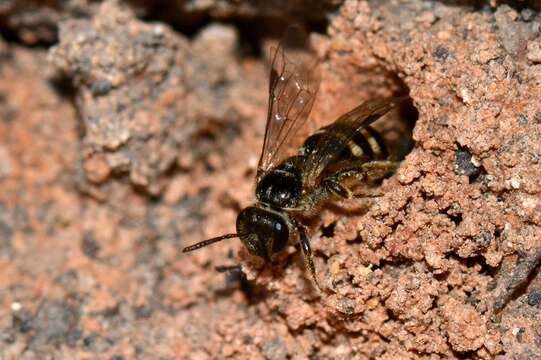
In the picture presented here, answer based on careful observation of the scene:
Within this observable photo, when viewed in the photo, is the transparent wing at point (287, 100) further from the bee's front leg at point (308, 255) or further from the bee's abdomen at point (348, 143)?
the bee's front leg at point (308, 255)

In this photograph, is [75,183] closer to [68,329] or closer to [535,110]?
[68,329]

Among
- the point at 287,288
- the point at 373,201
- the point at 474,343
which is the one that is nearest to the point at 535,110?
the point at 373,201

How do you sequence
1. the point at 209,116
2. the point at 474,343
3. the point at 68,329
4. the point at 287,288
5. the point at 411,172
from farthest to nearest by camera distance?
1. the point at 209,116
2. the point at 68,329
3. the point at 287,288
4. the point at 411,172
5. the point at 474,343

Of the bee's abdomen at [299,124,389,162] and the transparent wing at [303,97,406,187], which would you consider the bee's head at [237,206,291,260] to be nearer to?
the transparent wing at [303,97,406,187]

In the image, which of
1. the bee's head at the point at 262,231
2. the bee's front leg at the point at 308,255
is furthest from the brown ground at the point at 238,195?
the bee's head at the point at 262,231

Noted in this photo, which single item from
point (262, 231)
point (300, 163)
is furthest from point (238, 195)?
point (262, 231)

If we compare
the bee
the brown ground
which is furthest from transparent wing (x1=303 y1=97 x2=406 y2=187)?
the brown ground
